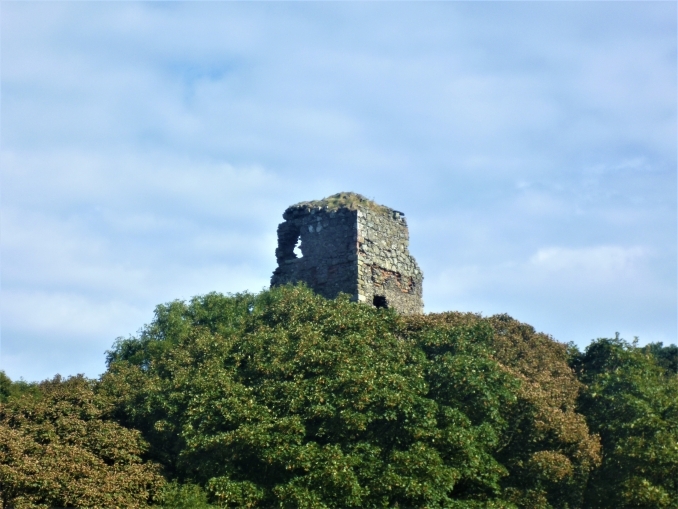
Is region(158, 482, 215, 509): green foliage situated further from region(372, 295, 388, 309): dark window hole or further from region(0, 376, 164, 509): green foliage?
region(372, 295, 388, 309): dark window hole

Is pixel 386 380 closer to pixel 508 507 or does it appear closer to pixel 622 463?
pixel 508 507

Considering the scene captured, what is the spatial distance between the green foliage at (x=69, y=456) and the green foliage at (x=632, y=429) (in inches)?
311

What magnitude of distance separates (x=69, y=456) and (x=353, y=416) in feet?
16.5

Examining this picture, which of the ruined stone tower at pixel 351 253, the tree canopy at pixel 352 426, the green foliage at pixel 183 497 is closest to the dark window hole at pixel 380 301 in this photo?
the ruined stone tower at pixel 351 253

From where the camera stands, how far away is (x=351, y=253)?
23.8 m

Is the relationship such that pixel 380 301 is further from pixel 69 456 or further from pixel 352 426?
pixel 69 456

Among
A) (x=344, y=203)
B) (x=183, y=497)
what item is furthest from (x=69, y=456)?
(x=344, y=203)

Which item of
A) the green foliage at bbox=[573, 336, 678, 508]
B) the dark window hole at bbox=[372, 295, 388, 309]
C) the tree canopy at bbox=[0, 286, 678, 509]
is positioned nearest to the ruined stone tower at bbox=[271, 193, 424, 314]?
the dark window hole at bbox=[372, 295, 388, 309]

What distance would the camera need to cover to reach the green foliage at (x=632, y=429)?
15977 mm

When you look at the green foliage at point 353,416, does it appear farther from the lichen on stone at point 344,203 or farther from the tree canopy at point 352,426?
the lichen on stone at point 344,203

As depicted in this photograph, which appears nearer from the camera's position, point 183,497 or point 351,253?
point 183,497

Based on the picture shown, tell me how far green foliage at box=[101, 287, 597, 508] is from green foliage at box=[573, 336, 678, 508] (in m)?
0.55

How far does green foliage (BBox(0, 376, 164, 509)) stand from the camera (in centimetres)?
1591

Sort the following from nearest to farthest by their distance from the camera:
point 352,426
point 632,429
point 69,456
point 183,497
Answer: point 183,497 < point 352,426 < point 69,456 < point 632,429
